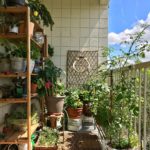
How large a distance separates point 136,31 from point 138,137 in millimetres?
910

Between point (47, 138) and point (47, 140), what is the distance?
58 millimetres

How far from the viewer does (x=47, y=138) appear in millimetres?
3031

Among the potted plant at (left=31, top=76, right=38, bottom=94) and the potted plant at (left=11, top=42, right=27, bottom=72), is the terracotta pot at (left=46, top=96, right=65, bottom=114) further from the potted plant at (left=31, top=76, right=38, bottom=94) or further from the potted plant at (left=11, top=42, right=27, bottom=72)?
the potted plant at (left=11, top=42, right=27, bottom=72)

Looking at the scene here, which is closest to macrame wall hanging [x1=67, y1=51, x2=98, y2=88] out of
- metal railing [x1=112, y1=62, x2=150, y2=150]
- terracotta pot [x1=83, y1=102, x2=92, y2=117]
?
terracotta pot [x1=83, y1=102, x2=92, y2=117]

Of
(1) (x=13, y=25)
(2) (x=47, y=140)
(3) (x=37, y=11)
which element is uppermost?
(3) (x=37, y=11)

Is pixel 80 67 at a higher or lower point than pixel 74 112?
higher

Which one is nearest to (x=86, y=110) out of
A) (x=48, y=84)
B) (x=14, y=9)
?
(x=48, y=84)

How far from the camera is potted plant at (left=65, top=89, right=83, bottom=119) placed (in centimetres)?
409

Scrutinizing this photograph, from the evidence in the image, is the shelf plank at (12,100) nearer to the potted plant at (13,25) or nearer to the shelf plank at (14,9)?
the potted plant at (13,25)

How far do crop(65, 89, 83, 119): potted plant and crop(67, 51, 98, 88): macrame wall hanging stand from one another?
836 mm

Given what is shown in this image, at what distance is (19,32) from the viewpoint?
2588mm

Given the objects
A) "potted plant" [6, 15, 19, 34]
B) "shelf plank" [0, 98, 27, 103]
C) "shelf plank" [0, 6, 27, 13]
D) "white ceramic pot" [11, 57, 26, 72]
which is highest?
"shelf plank" [0, 6, 27, 13]

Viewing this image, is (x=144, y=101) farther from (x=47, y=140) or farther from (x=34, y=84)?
(x=34, y=84)

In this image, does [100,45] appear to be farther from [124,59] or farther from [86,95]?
[124,59]
